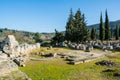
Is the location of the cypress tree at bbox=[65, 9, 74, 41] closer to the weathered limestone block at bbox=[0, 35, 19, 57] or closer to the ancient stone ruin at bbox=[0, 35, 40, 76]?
the ancient stone ruin at bbox=[0, 35, 40, 76]

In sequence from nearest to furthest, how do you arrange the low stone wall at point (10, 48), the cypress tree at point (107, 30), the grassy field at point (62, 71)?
the grassy field at point (62, 71) < the low stone wall at point (10, 48) < the cypress tree at point (107, 30)

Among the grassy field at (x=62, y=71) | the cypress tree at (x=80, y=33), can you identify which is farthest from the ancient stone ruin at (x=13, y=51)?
the cypress tree at (x=80, y=33)

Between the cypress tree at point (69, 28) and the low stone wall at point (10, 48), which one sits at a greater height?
the cypress tree at point (69, 28)

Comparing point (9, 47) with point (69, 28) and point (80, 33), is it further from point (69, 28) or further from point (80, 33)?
point (69, 28)

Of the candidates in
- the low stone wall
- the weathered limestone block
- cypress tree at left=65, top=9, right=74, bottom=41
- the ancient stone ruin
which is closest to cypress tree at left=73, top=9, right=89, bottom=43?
cypress tree at left=65, top=9, right=74, bottom=41

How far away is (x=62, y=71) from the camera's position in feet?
107

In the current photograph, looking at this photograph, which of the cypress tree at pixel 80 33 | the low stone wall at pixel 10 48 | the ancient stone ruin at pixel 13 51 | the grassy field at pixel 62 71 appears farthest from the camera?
the cypress tree at pixel 80 33

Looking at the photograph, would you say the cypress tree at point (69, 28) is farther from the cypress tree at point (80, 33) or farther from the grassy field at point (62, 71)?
the grassy field at point (62, 71)

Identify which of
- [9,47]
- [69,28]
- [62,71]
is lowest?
[62,71]

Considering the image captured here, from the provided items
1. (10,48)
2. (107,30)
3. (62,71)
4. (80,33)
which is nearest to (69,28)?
(80,33)

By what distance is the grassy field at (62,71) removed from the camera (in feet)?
95.7

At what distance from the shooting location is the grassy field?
95.7 feet

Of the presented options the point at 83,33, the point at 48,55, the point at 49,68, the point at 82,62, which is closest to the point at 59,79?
the point at 49,68

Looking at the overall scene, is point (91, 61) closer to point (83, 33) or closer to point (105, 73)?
point (105, 73)
